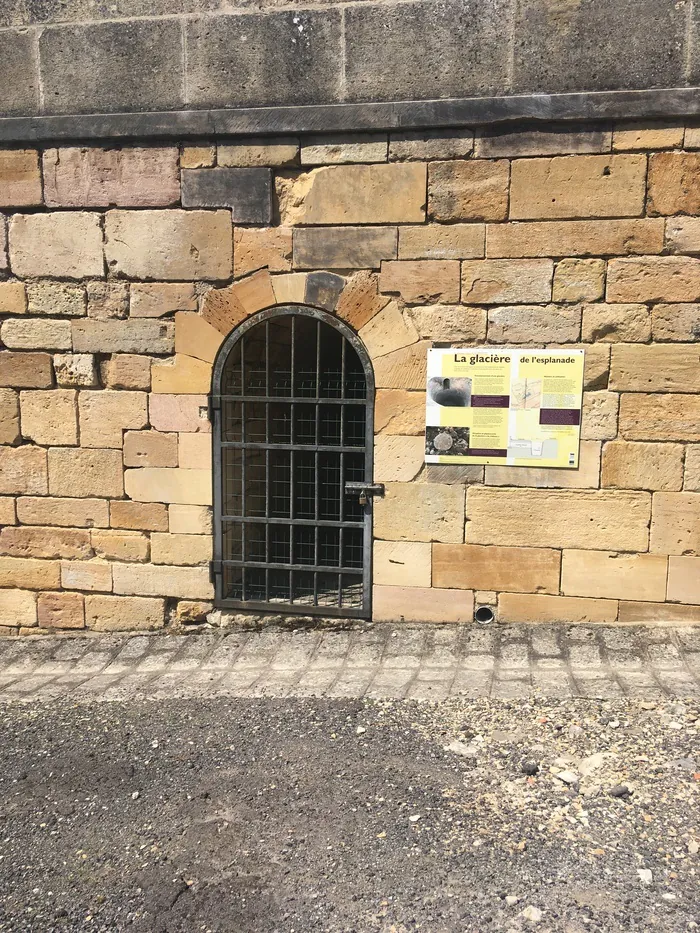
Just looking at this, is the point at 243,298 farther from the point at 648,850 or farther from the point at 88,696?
the point at 648,850

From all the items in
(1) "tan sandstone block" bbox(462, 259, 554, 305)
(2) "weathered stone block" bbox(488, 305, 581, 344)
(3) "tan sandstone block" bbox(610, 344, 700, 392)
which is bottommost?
(3) "tan sandstone block" bbox(610, 344, 700, 392)

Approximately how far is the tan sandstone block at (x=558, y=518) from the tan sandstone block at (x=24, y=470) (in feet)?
10.0

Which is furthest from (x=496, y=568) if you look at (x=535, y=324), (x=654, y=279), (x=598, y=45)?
(x=598, y=45)

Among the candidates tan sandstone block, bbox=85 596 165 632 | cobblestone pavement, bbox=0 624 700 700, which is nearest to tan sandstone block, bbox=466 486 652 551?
cobblestone pavement, bbox=0 624 700 700

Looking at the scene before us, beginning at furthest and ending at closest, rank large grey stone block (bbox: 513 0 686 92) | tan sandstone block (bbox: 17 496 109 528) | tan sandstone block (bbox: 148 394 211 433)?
tan sandstone block (bbox: 17 496 109 528)
tan sandstone block (bbox: 148 394 211 433)
large grey stone block (bbox: 513 0 686 92)

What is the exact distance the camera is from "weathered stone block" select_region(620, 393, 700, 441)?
4.61m

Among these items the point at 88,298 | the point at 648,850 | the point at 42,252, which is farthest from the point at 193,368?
the point at 648,850

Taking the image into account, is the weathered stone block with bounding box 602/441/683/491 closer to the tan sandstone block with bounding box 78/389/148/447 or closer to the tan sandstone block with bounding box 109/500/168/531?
the tan sandstone block with bounding box 109/500/168/531

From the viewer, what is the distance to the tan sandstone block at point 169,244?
499 cm

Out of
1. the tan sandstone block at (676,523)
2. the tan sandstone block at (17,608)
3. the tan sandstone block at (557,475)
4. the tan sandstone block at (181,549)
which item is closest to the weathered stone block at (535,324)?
the tan sandstone block at (557,475)

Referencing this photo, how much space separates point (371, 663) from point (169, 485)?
1.88m

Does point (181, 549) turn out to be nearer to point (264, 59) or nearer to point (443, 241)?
point (443, 241)

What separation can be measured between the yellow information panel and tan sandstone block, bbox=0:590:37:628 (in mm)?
3138

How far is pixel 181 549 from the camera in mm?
5289
